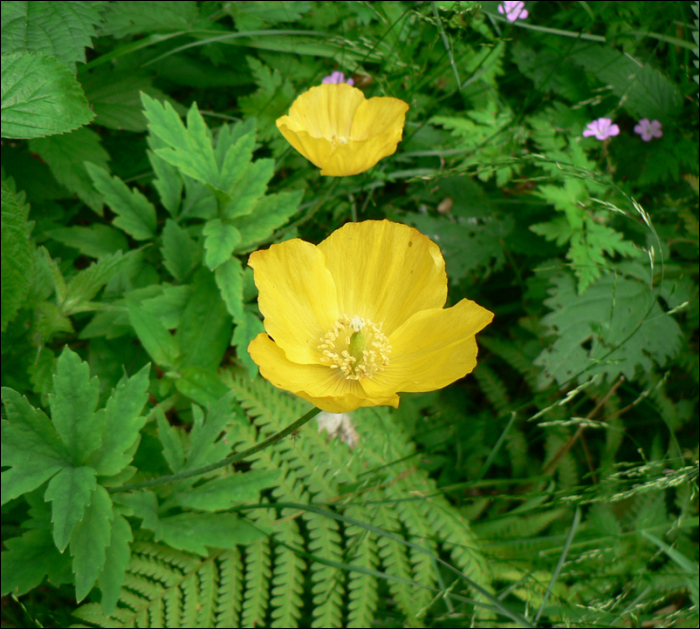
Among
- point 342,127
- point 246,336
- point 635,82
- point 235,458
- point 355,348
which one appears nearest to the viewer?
point 235,458

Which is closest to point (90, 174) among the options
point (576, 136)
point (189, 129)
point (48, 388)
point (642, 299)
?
point (189, 129)

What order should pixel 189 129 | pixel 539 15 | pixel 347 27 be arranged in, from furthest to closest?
pixel 539 15 < pixel 347 27 < pixel 189 129

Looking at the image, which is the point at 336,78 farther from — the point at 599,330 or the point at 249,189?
the point at 599,330

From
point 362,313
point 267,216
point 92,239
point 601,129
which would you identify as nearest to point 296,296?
point 362,313

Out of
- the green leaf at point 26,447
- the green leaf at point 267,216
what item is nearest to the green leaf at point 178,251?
the green leaf at point 267,216

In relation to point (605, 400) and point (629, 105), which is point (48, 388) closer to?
point (605, 400)

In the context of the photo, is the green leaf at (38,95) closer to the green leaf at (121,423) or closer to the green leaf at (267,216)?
the green leaf at (267,216)

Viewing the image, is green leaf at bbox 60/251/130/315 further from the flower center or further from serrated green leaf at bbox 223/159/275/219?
the flower center
